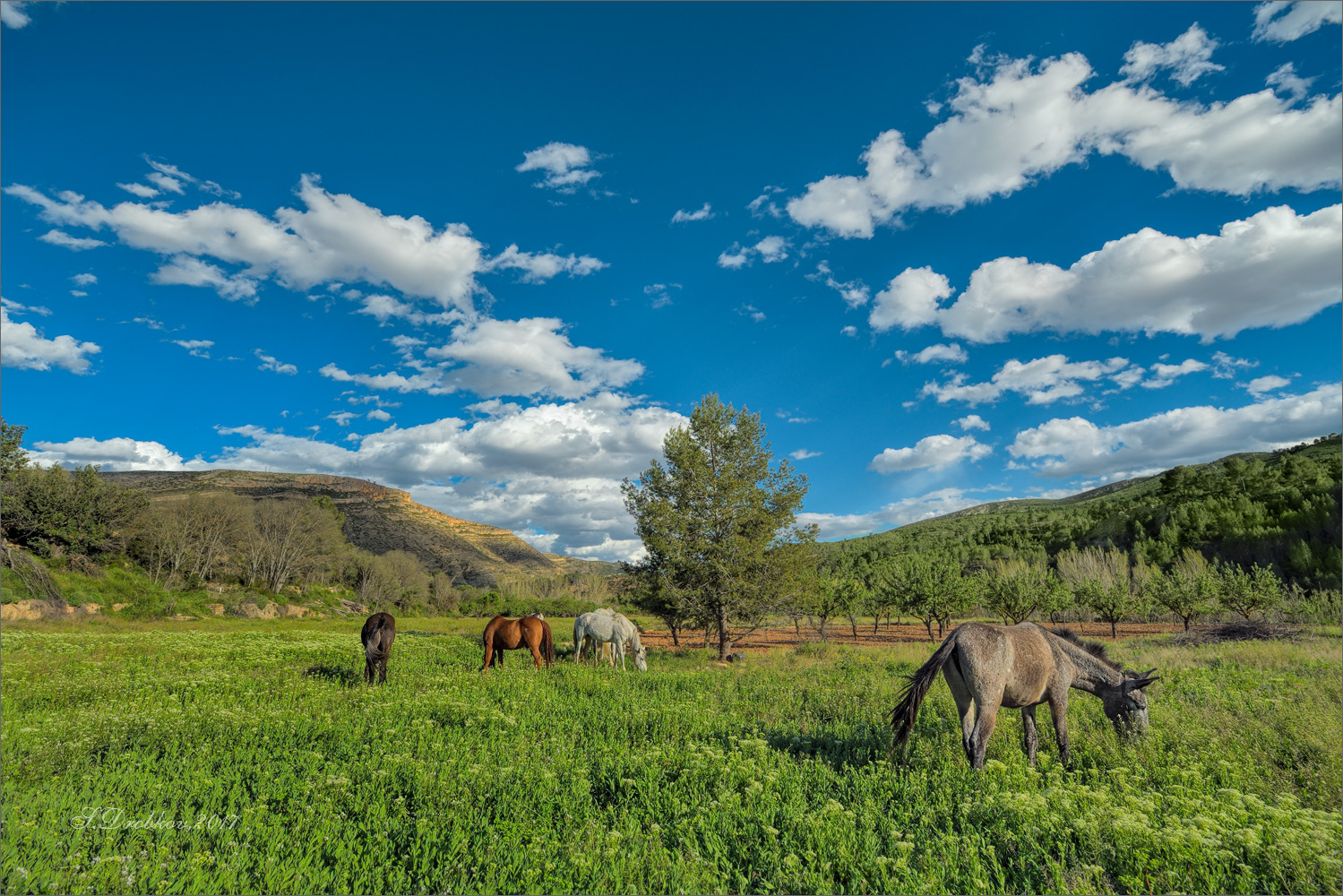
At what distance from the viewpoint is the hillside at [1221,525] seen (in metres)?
56.0

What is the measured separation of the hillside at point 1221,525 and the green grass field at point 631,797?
65715 millimetres

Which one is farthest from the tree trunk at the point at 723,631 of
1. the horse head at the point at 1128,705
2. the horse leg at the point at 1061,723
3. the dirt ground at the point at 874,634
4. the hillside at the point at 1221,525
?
Result: the hillside at the point at 1221,525

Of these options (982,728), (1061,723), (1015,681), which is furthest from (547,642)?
(1061,723)

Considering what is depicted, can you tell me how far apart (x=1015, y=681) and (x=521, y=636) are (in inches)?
530

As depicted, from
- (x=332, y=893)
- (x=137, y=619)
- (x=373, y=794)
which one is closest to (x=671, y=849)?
(x=332, y=893)

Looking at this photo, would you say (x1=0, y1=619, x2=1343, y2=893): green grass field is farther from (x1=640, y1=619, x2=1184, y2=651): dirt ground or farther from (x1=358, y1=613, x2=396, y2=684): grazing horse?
(x1=640, y1=619, x2=1184, y2=651): dirt ground

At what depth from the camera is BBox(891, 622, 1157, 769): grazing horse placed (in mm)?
7066

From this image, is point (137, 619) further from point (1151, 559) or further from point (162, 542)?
point (1151, 559)

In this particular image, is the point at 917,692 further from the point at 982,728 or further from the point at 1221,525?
the point at 1221,525

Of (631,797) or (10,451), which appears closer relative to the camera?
(631,797)

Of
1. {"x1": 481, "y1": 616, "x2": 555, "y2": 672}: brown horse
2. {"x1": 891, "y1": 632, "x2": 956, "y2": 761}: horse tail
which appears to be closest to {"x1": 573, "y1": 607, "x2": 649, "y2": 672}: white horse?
{"x1": 481, "y1": 616, "x2": 555, "y2": 672}: brown horse

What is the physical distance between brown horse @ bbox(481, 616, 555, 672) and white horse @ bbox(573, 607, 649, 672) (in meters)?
1.97

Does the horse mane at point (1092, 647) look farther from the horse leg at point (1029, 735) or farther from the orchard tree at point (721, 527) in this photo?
the orchard tree at point (721, 527)

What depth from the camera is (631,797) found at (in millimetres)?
5867
